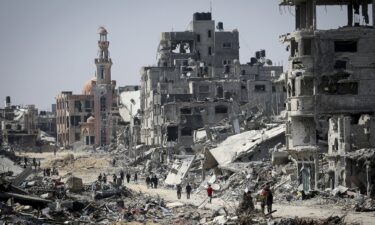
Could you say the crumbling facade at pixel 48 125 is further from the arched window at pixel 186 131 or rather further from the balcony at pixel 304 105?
the balcony at pixel 304 105

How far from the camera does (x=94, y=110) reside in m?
126

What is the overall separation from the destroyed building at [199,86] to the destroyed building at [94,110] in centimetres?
2080

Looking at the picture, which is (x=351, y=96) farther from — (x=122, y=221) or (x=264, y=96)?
(x=264, y=96)

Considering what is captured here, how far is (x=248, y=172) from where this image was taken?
1907 inches

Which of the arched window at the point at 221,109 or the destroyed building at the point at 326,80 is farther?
the arched window at the point at 221,109

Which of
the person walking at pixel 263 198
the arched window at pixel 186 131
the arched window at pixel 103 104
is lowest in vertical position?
the person walking at pixel 263 198

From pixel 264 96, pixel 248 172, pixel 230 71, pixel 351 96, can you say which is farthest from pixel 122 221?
pixel 230 71

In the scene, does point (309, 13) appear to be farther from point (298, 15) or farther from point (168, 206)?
point (168, 206)

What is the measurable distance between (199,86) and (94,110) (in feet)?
127

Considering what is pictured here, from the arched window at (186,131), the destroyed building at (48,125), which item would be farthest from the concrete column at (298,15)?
the destroyed building at (48,125)

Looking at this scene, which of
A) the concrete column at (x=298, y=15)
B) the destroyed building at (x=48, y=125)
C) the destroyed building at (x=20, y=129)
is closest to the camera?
the concrete column at (x=298, y=15)

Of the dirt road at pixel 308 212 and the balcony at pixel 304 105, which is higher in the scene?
the balcony at pixel 304 105

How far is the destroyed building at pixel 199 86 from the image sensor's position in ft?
269

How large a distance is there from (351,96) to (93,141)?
81751 millimetres
